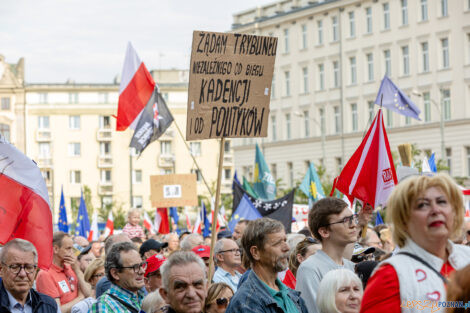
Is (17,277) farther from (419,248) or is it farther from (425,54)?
(425,54)

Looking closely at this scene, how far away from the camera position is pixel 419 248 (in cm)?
487

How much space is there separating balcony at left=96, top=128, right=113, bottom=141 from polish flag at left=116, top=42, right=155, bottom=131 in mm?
80303

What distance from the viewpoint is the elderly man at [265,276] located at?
6645 millimetres

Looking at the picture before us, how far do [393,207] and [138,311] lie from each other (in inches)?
131

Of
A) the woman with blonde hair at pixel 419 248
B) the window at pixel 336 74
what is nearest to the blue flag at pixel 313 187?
the woman with blonde hair at pixel 419 248

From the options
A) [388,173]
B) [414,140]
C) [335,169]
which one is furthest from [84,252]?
[335,169]

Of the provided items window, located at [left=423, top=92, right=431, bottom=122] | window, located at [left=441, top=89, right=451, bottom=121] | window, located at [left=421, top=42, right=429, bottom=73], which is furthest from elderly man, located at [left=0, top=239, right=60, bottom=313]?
window, located at [left=421, top=42, right=429, bottom=73]

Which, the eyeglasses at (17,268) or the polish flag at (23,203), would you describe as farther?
the polish flag at (23,203)

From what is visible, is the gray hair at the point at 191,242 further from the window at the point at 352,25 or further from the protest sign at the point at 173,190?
the window at the point at 352,25

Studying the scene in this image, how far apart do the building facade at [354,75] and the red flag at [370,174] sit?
158 ft

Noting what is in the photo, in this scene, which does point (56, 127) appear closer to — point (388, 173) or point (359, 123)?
point (359, 123)

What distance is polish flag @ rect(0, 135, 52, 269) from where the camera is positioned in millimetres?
8742

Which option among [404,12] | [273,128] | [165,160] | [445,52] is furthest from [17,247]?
[165,160]

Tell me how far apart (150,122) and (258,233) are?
1282 centimetres
